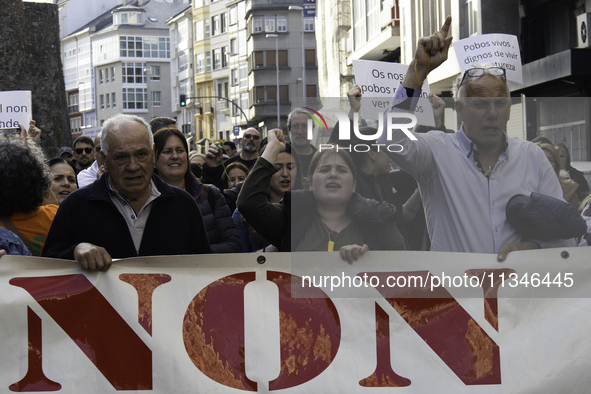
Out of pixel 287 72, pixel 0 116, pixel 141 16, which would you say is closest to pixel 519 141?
pixel 0 116

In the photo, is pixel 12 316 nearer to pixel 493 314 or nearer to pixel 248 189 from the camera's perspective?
pixel 248 189

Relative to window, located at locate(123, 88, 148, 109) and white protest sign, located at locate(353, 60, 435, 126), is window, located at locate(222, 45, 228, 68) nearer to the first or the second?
window, located at locate(123, 88, 148, 109)

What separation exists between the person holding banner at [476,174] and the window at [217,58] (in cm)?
7825

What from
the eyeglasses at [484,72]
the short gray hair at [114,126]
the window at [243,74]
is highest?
the window at [243,74]

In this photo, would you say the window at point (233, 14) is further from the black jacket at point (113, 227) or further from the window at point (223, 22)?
the black jacket at point (113, 227)

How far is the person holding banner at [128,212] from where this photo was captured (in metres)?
3.60

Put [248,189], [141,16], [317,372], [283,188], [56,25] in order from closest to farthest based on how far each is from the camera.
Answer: [317,372] < [248,189] < [283,188] < [56,25] < [141,16]

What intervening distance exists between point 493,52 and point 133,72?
95.7 meters

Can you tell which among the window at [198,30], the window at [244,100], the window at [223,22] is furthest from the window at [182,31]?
the window at [244,100]

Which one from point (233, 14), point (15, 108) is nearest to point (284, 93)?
point (233, 14)

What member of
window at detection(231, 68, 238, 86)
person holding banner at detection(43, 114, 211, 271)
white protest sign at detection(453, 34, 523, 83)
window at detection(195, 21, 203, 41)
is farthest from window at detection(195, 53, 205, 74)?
person holding banner at detection(43, 114, 211, 271)

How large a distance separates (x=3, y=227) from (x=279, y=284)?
1.36 meters

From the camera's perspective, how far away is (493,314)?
130 inches

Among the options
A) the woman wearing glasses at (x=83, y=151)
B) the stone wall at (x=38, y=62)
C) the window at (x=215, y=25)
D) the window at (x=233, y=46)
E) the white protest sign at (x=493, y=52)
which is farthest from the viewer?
the window at (x=215, y=25)
